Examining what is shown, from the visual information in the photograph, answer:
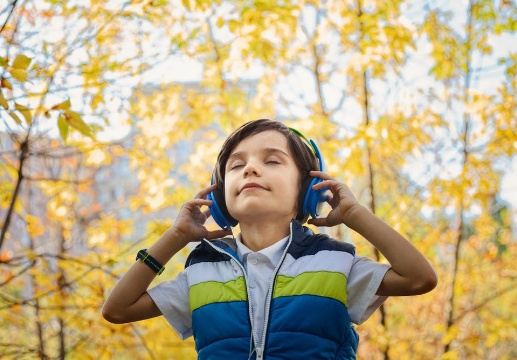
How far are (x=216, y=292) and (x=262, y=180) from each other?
293 millimetres

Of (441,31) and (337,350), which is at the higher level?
(441,31)

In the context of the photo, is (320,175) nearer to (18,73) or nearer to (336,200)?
(336,200)

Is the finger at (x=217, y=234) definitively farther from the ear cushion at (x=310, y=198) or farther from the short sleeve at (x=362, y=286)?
the short sleeve at (x=362, y=286)

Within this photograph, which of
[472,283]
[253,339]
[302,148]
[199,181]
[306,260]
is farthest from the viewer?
[472,283]

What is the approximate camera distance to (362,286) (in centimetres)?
121

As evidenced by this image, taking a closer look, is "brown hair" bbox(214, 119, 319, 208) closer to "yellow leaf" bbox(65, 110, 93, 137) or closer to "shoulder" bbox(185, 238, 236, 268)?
"shoulder" bbox(185, 238, 236, 268)

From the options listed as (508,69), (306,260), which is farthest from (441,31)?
(306,260)

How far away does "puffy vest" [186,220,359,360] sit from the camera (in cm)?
112

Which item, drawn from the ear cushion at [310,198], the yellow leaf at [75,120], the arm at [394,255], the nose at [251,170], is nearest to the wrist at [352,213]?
the arm at [394,255]

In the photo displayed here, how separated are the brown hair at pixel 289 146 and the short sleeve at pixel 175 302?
0.30 m

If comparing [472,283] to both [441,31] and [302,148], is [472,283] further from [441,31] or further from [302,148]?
[302,148]

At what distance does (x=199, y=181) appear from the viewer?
13.1 ft

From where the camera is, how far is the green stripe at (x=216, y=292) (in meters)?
1.19

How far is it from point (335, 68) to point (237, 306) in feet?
10.3
